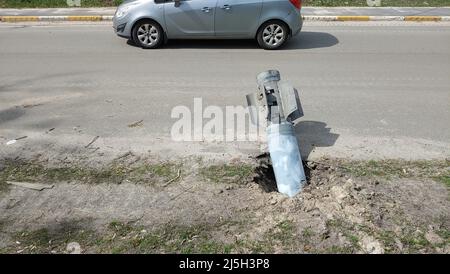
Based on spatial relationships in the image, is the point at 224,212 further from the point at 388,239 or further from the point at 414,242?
the point at 414,242

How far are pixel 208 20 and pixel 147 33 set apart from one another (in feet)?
4.76

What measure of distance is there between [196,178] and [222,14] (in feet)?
19.7

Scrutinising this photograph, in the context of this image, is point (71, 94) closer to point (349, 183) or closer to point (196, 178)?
point (196, 178)

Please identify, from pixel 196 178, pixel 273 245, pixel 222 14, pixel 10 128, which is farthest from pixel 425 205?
pixel 222 14

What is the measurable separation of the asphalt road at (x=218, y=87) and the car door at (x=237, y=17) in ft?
1.40

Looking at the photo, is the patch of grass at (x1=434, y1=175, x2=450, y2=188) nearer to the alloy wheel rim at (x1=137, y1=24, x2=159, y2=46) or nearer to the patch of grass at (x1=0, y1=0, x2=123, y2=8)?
the alloy wheel rim at (x1=137, y1=24, x2=159, y2=46)

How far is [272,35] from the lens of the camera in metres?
10.1

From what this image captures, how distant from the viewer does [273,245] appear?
3.64 meters

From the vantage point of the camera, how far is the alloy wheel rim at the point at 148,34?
32.9ft

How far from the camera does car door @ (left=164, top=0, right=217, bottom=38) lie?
977 centimetres

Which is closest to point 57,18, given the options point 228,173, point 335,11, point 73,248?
point 335,11

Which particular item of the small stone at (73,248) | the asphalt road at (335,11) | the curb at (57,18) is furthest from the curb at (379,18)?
the small stone at (73,248)

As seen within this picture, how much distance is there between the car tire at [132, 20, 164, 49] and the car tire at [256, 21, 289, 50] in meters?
2.31
